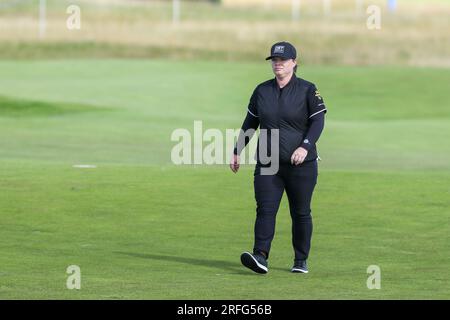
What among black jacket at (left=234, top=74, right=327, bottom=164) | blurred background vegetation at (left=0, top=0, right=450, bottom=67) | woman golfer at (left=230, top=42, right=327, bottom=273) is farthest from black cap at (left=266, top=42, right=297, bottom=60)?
blurred background vegetation at (left=0, top=0, right=450, bottom=67)

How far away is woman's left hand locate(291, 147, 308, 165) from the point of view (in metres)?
11.0

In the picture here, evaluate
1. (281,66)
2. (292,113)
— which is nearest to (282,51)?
(281,66)

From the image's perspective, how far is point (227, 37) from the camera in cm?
4800

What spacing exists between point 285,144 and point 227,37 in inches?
1458

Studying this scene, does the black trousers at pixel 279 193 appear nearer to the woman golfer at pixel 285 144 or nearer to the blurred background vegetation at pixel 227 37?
the woman golfer at pixel 285 144

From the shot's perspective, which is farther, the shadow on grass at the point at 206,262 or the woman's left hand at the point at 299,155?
the shadow on grass at the point at 206,262

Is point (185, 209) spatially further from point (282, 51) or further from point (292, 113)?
point (282, 51)

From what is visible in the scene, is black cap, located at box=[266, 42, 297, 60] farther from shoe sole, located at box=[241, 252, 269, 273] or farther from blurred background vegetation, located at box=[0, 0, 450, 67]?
blurred background vegetation, located at box=[0, 0, 450, 67]

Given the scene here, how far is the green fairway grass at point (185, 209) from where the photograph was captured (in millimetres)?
10641

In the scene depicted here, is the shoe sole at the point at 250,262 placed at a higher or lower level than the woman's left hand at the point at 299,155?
lower

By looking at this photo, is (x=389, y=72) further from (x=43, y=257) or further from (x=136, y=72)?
(x=43, y=257)

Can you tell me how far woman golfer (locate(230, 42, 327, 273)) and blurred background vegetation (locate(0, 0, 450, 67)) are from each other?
105 ft

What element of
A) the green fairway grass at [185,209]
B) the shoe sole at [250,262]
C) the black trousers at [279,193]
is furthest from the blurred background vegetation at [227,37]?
the shoe sole at [250,262]

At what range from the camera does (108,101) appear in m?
30.8
